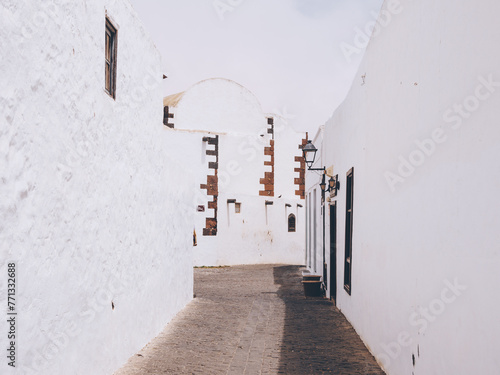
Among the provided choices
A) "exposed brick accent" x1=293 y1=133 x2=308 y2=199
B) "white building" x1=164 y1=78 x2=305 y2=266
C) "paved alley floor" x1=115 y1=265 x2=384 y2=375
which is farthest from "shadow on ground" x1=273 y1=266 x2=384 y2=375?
"exposed brick accent" x1=293 y1=133 x2=308 y2=199

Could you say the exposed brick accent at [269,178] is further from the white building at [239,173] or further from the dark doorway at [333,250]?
the dark doorway at [333,250]

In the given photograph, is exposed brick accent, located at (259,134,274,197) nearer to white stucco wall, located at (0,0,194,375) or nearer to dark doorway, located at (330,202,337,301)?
dark doorway, located at (330,202,337,301)

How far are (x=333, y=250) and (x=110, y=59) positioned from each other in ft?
21.6

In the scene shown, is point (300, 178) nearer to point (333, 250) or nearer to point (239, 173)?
point (239, 173)

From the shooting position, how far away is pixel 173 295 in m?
9.14

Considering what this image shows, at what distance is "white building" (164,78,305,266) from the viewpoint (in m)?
19.8

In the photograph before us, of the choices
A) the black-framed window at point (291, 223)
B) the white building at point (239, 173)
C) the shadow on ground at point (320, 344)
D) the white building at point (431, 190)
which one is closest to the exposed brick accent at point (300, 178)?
the white building at point (239, 173)

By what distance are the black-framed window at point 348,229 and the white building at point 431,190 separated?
955 millimetres

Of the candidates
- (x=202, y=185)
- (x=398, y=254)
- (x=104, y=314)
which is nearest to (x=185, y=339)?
(x=104, y=314)

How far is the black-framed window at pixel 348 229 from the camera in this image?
8.52m

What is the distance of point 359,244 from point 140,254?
3.02m

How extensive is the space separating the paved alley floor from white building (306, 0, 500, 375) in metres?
0.53

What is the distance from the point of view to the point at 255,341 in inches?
291

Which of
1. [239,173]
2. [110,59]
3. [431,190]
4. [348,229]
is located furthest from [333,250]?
[239,173]
